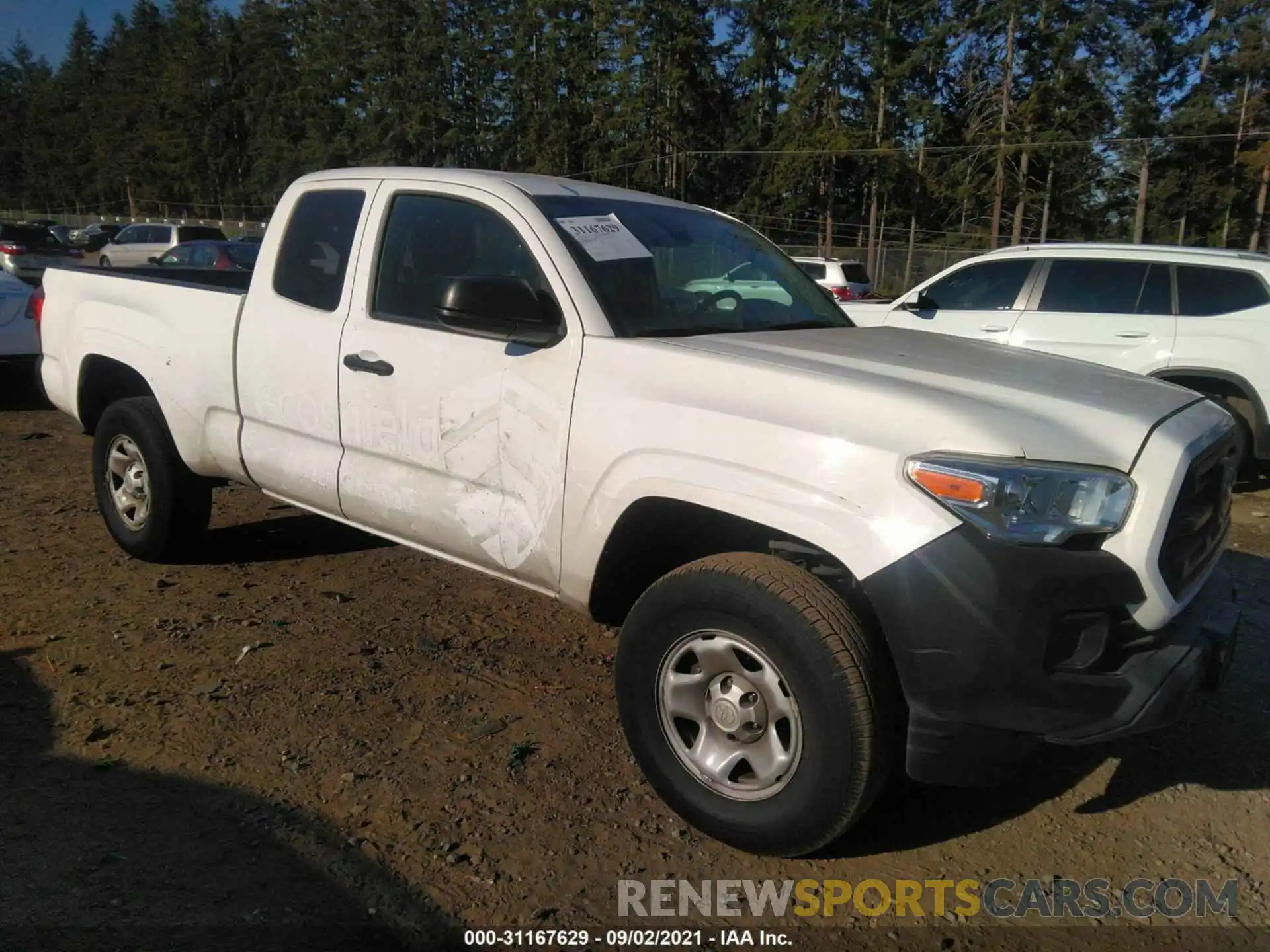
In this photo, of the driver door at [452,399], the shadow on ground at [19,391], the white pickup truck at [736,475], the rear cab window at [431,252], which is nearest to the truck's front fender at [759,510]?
the white pickup truck at [736,475]

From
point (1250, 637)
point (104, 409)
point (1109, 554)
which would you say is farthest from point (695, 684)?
point (104, 409)

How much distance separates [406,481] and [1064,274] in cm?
659

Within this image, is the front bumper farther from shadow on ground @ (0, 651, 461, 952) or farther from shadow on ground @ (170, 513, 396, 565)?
shadow on ground @ (170, 513, 396, 565)

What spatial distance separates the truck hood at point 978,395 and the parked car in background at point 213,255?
49.4 ft

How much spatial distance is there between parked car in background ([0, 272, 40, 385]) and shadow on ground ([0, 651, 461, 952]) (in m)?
7.78

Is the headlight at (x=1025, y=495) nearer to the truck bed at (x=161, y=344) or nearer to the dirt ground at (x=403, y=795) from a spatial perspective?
the dirt ground at (x=403, y=795)

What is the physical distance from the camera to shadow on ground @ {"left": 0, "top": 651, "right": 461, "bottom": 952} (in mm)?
2549

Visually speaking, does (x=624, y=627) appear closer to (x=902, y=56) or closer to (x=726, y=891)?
(x=726, y=891)

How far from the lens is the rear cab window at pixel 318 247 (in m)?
4.14

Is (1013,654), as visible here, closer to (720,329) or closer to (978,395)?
(978,395)

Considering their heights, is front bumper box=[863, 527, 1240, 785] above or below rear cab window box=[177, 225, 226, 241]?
below

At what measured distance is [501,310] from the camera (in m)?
3.25

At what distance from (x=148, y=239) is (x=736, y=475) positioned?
28.1 meters

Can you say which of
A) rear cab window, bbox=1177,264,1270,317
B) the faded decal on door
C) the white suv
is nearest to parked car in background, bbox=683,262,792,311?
the faded decal on door
